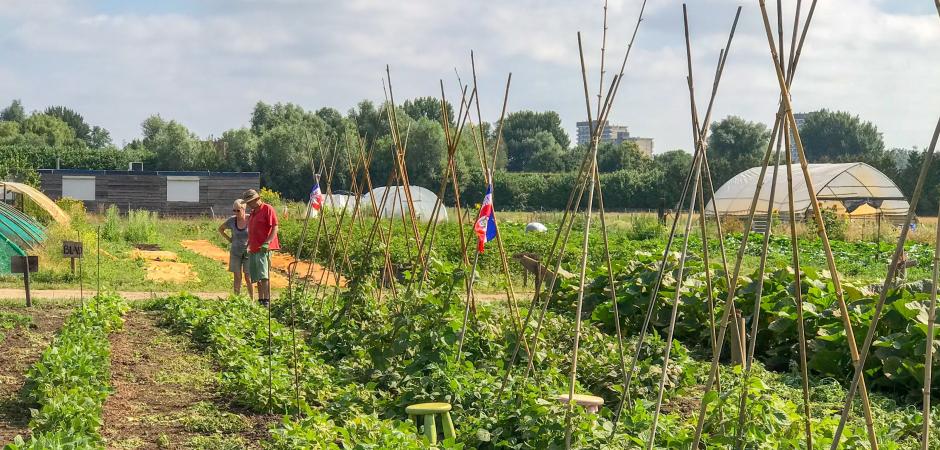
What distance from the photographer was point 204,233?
85.3 ft

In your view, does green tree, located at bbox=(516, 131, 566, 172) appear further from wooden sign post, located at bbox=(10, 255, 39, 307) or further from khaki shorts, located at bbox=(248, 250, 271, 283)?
wooden sign post, located at bbox=(10, 255, 39, 307)

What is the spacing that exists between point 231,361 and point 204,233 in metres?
20.0

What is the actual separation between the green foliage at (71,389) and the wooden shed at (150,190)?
1195 inches

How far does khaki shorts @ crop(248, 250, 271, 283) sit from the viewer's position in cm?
1074

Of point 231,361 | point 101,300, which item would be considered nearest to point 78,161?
point 101,300

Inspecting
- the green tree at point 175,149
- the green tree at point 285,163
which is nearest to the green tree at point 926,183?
the green tree at point 285,163

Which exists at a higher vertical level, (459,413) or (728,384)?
(728,384)

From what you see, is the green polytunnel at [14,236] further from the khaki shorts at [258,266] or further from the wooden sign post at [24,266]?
the khaki shorts at [258,266]

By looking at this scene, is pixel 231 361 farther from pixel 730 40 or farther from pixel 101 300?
pixel 730 40

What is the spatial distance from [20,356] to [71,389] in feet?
7.99

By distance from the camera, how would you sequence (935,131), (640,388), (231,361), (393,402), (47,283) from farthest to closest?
1. (47,283)
2. (231,361)
3. (640,388)
4. (393,402)
5. (935,131)

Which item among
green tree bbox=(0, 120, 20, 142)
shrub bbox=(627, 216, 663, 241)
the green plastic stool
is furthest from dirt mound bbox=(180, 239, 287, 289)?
green tree bbox=(0, 120, 20, 142)

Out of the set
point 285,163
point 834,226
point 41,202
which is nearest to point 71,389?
point 41,202

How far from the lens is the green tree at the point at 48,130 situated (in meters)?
63.1
